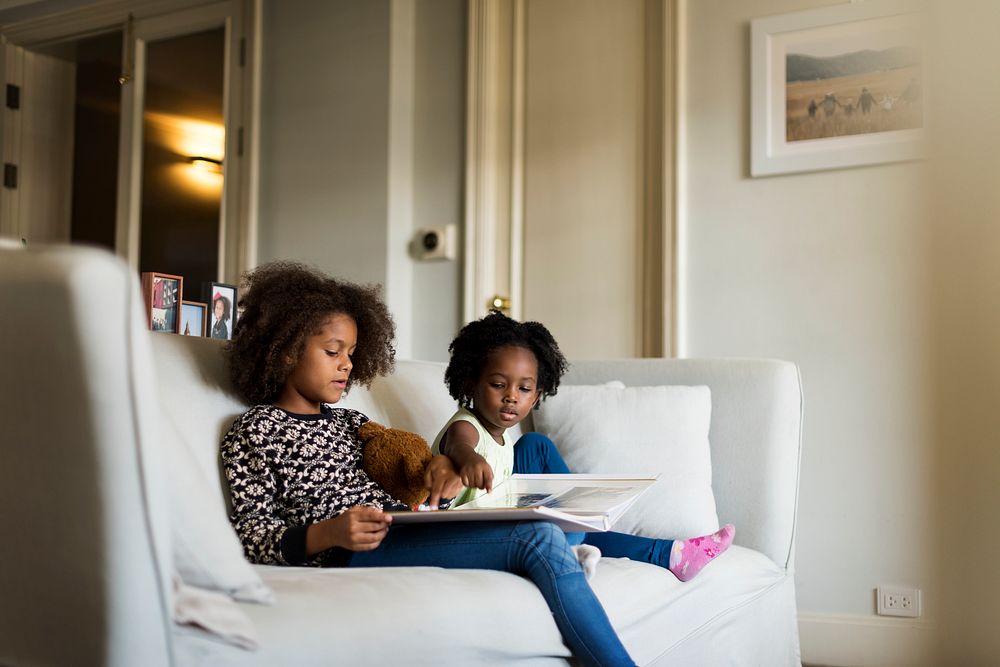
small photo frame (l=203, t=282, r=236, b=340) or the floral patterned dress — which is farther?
small photo frame (l=203, t=282, r=236, b=340)

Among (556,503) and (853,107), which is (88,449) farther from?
(853,107)

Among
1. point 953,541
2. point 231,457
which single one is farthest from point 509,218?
point 231,457

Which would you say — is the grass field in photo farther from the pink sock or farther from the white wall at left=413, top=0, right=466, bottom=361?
the pink sock

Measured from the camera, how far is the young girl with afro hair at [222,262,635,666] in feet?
4.91

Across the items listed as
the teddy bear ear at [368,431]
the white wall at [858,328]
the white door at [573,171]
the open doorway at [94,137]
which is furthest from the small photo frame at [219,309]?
the open doorway at [94,137]

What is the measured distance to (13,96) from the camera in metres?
4.72

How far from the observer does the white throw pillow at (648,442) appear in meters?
2.23

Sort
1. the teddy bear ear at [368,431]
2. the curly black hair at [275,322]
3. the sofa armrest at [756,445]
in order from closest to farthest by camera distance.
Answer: the curly black hair at [275,322]
the teddy bear ear at [368,431]
the sofa armrest at [756,445]

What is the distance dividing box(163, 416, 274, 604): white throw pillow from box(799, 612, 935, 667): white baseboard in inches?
84.2

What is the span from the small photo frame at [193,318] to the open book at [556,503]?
780 millimetres

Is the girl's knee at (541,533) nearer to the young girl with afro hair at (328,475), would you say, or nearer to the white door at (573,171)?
the young girl with afro hair at (328,475)

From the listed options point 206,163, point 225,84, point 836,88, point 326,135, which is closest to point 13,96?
point 206,163

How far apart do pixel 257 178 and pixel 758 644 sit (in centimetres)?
266

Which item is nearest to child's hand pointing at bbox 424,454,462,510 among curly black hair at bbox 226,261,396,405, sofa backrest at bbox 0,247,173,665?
curly black hair at bbox 226,261,396,405
